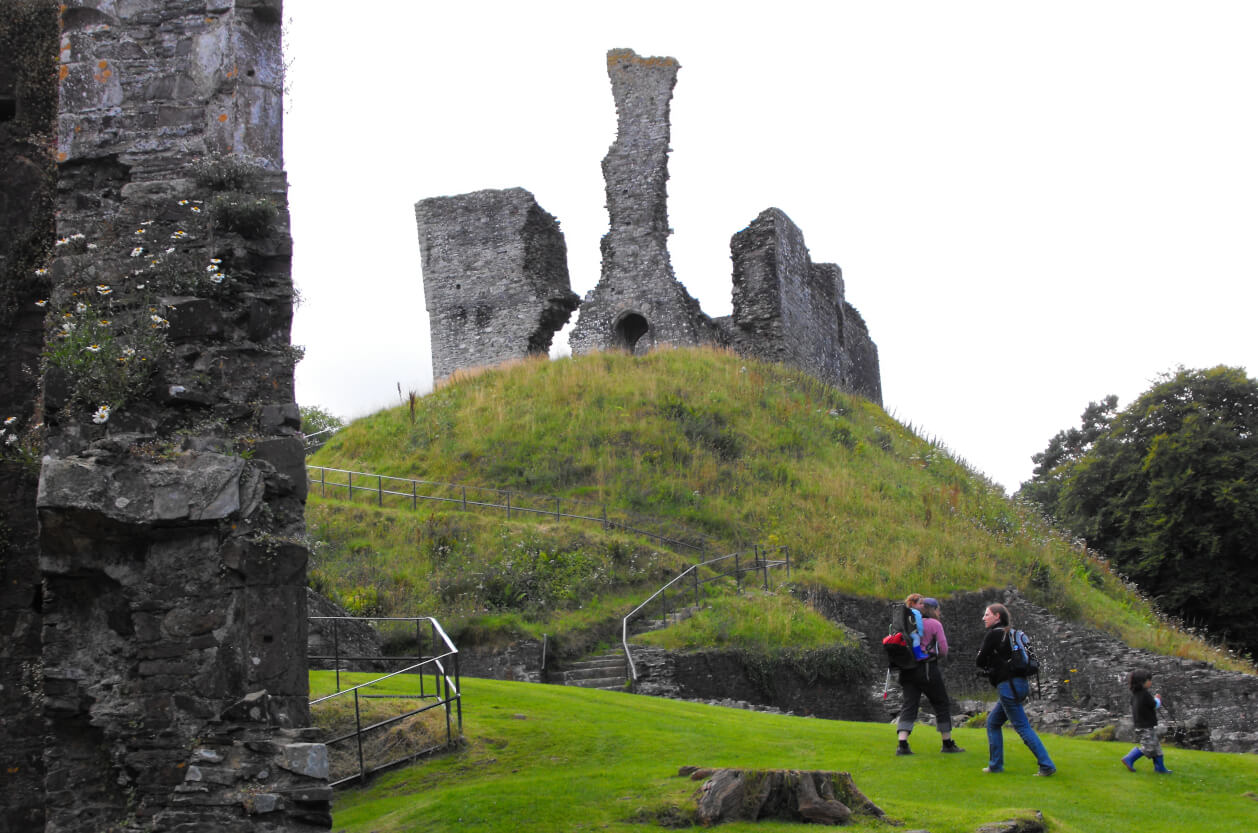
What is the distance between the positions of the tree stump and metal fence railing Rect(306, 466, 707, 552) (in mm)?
13699

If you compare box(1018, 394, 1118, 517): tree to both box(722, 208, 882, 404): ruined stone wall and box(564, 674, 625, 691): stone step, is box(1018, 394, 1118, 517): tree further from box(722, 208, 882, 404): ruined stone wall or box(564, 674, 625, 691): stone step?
box(564, 674, 625, 691): stone step

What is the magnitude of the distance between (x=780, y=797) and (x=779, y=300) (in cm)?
2601

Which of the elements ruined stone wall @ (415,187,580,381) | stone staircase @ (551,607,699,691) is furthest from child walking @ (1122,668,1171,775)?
ruined stone wall @ (415,187,580,381)

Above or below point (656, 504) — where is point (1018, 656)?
below

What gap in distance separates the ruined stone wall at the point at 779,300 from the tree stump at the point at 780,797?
25.2m

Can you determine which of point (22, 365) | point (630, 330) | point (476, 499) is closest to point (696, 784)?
point (22, 365)

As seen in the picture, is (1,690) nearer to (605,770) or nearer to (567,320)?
(605,770)

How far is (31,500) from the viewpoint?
8.29 metres

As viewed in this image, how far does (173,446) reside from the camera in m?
7.58

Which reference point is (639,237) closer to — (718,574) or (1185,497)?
(718,574)

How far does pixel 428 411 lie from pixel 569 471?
5402 millimetres

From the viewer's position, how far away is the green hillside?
1955cm

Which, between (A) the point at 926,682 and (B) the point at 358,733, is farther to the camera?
(A) the point at 926,682

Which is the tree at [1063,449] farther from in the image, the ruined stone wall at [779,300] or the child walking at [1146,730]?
the child walking at [1146,730]
